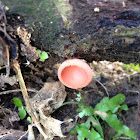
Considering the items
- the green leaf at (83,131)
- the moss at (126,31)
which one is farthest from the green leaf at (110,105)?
the moss at (126,31)

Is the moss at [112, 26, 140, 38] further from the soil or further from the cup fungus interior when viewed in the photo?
the cup fungus interior

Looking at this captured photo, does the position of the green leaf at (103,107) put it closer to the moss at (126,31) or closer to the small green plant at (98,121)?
the small green plant at (98,121)

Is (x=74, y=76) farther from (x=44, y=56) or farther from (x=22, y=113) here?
(x=22, y=113)

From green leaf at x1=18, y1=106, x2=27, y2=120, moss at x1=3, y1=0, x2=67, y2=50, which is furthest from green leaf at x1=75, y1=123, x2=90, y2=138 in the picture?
moss at x1=3, y1=0, x2=67, y2=50

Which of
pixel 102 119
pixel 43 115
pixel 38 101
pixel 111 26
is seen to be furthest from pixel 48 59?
pixel 102 119

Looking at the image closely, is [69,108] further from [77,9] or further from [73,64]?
[77,9]

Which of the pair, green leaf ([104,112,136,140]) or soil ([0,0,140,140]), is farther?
green leaf ([104,112,136,140])
